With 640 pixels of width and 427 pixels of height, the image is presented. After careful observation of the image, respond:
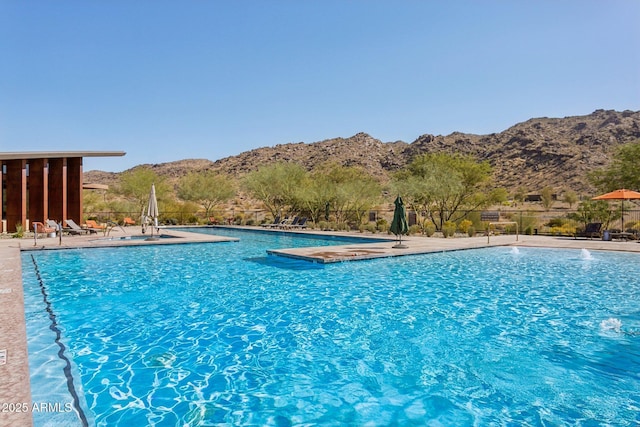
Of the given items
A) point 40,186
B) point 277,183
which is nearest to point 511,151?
point 277,183

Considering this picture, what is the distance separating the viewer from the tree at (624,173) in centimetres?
2506

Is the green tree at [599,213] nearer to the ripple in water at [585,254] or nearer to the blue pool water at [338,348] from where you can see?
the ripple in water at [585,254]

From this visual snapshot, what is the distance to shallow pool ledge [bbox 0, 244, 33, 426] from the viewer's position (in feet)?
9.79

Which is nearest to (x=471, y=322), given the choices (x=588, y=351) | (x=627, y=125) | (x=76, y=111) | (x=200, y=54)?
(x=588, y=351)

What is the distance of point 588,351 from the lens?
541 centimetres

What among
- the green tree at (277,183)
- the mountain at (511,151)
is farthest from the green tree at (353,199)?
the mountain at (511,151)

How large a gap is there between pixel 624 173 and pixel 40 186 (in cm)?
3344

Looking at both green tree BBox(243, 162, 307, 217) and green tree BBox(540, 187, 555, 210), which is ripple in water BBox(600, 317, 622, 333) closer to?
green tree BBox(243, 162, 307, 217)

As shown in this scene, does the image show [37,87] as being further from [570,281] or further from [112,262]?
[570,281]

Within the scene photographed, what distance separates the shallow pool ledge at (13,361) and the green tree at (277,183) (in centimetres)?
2274

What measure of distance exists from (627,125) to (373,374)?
74.4 metres

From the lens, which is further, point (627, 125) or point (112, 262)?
point (627, 125)

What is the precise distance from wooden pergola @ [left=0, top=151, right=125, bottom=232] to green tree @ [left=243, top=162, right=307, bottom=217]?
985 centimetres

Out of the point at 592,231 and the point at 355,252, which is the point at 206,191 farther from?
the point at 592,231
